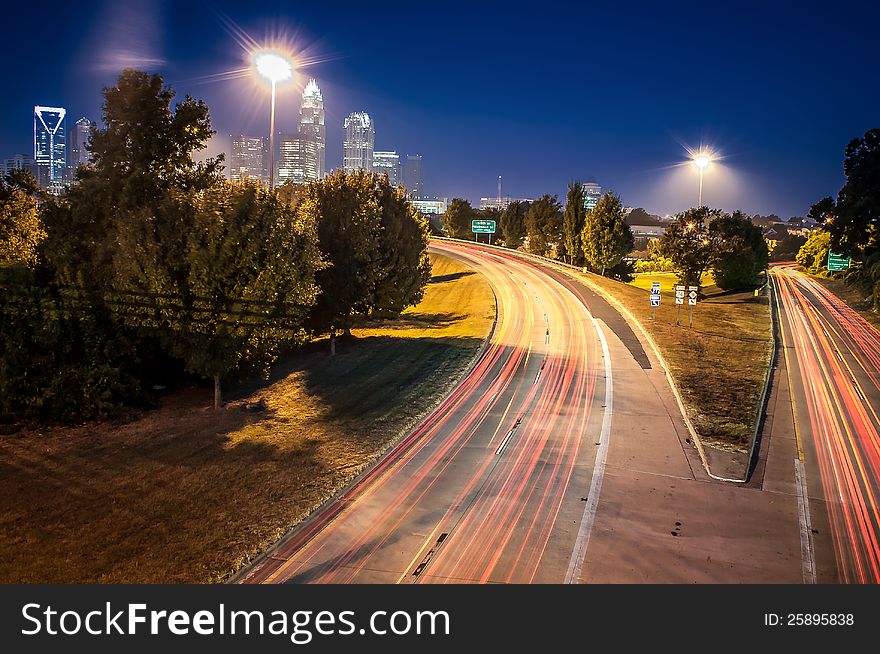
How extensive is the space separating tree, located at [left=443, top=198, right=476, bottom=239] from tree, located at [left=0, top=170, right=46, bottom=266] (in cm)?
8071

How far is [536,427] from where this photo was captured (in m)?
20.3

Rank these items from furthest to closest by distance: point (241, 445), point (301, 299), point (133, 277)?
point (301, 299), point (133, 277), point (241, 445)

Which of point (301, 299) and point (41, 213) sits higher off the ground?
point (41, 213)

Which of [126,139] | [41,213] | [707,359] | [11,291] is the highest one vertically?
[126,139]

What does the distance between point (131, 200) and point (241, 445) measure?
11463mm

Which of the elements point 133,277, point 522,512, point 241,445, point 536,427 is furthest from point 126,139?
point 522,512

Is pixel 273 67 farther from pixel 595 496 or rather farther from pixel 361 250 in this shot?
pixel 595 496

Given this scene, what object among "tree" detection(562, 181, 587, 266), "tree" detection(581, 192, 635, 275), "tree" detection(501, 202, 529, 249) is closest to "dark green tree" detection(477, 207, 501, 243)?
"tree" detection(501, 202, 529, 249)

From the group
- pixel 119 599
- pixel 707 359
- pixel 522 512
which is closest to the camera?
pixel 119 599

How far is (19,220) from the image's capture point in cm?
2559

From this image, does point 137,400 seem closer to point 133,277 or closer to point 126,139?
point 133,277

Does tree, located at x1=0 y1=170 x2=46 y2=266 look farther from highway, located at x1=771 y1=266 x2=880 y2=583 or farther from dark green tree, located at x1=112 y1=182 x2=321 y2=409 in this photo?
highway, located at x1=771 y1=266 x2=880 y2=583

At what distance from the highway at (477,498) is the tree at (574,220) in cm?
4869

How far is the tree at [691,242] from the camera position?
50.6 meters
